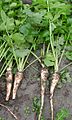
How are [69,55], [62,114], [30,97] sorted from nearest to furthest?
[62,114]
[30,97]
[69,55]

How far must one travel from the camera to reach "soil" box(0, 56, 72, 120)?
176cm

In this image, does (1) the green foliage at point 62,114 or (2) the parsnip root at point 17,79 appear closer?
(1) the green foliage at point 62,114

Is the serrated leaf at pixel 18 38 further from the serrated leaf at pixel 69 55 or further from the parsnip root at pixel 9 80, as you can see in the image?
the serrated leaf at pixel 69 55

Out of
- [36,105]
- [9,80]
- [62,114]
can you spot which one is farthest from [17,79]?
[62,114]

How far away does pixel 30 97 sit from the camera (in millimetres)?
1819

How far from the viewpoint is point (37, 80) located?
6.22ft

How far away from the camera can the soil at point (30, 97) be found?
176cm

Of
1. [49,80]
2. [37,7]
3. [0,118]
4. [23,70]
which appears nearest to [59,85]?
[49,80]

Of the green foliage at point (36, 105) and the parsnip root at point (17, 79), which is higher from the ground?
the parsnip root at point (17, 79)

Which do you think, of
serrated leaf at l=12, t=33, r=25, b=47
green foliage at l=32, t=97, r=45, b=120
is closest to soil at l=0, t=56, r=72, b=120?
green foliage at l=32, t=97, r=45, b=120

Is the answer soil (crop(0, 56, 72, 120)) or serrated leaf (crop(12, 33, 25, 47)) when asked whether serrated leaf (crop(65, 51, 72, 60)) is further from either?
serrated leaf (crop(12, 33, 25, 47))

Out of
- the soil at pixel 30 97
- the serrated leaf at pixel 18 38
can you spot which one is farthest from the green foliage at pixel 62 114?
the serrated leaf at pixel 18 38

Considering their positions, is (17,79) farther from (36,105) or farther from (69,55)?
(69,55)

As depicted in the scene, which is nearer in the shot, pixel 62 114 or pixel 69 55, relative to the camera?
pixel 62 114
